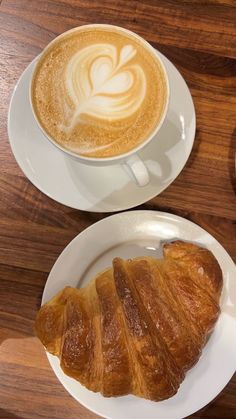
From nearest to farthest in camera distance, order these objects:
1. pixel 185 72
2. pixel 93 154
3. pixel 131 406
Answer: pixel 93 154, pixel 131 406, pixel 185 72

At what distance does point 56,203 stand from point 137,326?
1.18 ft

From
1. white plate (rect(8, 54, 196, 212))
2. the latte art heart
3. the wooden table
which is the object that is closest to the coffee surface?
the latte art heart

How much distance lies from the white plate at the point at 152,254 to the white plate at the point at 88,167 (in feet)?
0.16

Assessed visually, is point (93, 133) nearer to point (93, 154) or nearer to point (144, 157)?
point (93, 154)

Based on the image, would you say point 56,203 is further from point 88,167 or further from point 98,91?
point 98,91

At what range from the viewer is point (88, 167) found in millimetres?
1047

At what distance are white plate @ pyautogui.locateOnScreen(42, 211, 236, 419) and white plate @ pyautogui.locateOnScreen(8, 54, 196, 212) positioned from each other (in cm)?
5

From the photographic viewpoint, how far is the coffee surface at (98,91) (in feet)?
2.99

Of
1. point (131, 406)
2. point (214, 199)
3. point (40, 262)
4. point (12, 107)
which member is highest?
point (12, 107)

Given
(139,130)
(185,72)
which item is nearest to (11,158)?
(139,130)

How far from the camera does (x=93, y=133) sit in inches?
35.9

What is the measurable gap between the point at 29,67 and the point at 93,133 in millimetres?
251

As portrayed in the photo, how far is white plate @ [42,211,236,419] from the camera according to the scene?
1.02 meters

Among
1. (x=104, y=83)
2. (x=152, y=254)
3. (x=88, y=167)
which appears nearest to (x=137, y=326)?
(x=152, y=254)
